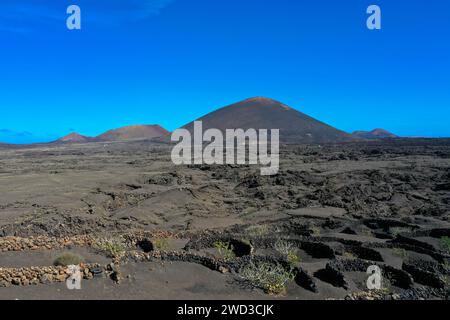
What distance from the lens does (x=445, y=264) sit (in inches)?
317

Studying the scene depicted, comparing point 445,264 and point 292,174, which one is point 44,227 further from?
point 292,174

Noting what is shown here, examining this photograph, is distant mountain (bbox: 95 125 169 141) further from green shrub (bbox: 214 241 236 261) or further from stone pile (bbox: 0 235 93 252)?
green shrub (bbox: 214 241 236 261)

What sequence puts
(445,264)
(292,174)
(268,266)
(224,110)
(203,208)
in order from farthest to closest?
(224,110)
(292,174)
(203,208)
(445,264)
(268,266)

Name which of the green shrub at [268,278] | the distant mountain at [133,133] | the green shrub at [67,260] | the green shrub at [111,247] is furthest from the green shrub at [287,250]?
the distant mountain at [133,133]

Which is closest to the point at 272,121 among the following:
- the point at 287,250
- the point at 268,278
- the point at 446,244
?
the point at 446,244

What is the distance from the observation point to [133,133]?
383 feet

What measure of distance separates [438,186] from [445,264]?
9871 mm

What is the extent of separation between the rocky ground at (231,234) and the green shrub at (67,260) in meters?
0.25

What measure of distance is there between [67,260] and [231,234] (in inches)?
159

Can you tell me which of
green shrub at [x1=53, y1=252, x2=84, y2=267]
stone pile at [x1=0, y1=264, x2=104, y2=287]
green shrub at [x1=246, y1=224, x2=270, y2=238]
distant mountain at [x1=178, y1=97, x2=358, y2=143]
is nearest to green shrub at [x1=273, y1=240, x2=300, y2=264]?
green shrub at [x1=246, y1=224, x2=270, y2=238]

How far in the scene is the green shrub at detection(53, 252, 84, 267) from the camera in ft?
24.5

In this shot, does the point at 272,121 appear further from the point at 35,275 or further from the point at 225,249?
the point at 35,275

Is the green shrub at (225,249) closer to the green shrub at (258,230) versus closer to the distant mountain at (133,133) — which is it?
the green shrub at (258,230)
